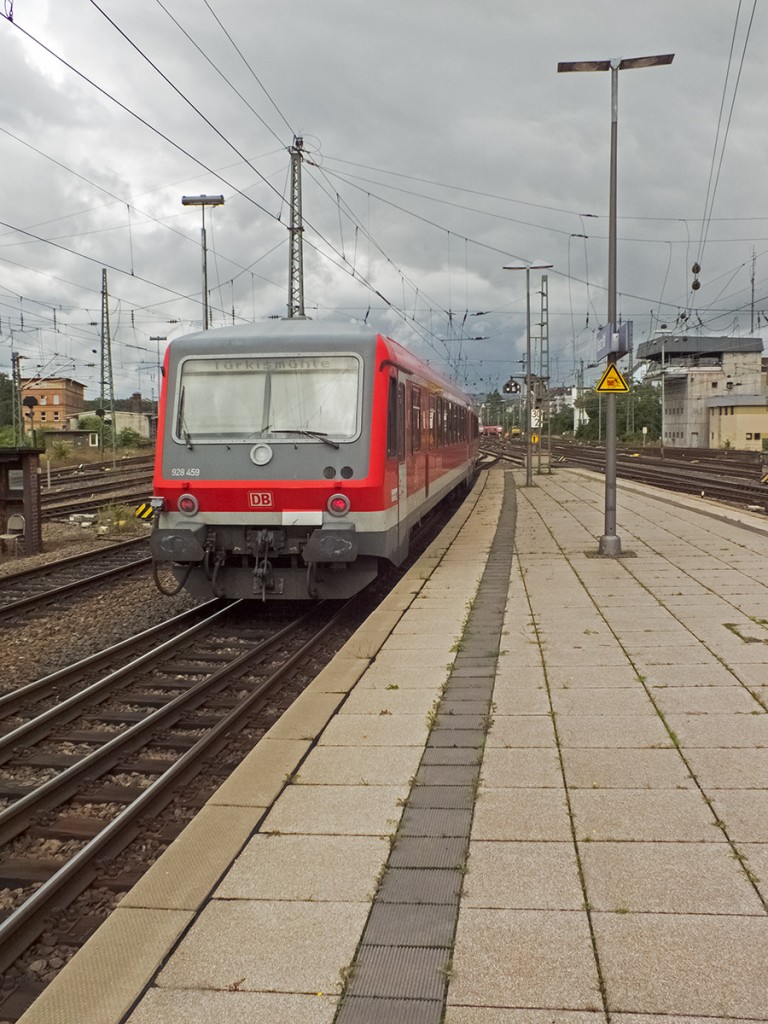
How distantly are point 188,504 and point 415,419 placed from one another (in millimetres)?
3833

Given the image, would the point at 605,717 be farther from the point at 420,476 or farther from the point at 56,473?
the point at 56,473

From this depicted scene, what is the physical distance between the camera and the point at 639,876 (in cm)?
353

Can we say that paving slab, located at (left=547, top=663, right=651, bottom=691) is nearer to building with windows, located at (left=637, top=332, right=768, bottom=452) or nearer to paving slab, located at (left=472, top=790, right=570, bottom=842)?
paving slab, located at (left=472, top=790, right=570, bottom=842)

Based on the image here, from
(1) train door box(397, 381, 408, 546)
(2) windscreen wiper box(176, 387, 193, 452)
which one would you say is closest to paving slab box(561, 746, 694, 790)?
(1) train door box(397, 381, 408, 546)

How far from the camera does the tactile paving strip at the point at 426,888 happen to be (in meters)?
2.79

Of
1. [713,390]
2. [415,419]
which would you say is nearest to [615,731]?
[415,419]

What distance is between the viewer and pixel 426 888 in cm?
348

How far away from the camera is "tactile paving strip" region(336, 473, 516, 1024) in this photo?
279 centimetres

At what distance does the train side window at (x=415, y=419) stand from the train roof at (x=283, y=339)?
183cm

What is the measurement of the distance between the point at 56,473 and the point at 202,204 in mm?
12611

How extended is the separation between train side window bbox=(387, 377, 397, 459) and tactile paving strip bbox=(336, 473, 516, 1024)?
3.92 m

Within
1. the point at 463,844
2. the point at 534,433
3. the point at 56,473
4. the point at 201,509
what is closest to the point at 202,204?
the point at 56,473

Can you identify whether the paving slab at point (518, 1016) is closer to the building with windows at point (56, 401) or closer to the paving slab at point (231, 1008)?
the paving slab at point (231, 1008)

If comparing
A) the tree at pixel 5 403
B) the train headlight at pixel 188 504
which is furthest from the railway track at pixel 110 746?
the tree at pixel 5 403
